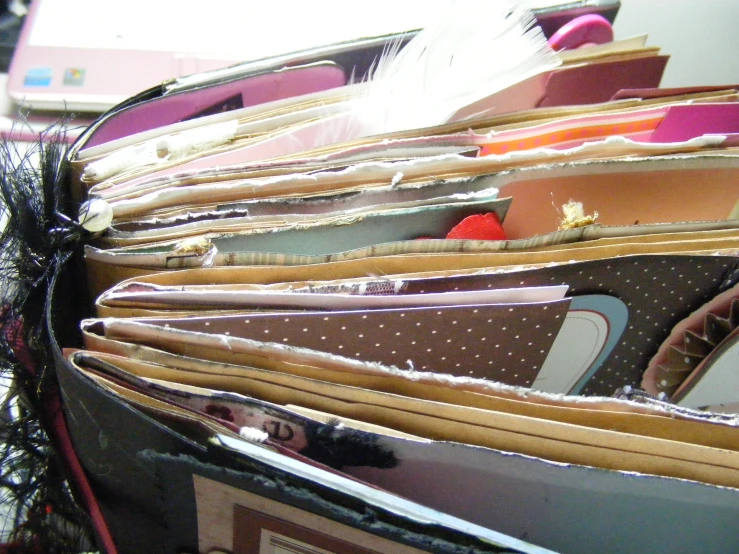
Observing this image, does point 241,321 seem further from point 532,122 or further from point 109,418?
point 532,122

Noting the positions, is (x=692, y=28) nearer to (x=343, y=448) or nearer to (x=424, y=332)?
(x=424, y=332)

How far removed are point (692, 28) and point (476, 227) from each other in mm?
1119

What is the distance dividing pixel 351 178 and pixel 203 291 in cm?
17

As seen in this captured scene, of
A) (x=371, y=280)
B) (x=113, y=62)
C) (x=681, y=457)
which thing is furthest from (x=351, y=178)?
(x=113, y=62)

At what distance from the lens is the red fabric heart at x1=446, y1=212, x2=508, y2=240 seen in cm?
52

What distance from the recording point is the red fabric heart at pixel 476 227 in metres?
0.52

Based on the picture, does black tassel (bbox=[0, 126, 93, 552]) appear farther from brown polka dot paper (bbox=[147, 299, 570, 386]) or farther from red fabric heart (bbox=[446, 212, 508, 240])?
red fabric heart (bbox=[446, 212, 508, 240])

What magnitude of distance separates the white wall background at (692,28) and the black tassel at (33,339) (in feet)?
4.06

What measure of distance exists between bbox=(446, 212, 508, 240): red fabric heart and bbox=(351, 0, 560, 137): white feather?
0.19m

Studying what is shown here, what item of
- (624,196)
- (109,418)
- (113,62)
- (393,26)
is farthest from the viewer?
(393,26)

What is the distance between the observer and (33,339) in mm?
482

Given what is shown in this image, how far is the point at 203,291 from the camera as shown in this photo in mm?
427

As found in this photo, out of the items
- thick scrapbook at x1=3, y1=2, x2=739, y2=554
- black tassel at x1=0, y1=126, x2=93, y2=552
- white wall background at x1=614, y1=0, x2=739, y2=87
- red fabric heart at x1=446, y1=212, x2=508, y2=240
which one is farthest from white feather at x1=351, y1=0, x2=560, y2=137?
white wall background at x1=614, y1=0, x2=739, y2=87

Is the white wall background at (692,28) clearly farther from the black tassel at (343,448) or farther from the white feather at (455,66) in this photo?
the black tassel at (343,448)
